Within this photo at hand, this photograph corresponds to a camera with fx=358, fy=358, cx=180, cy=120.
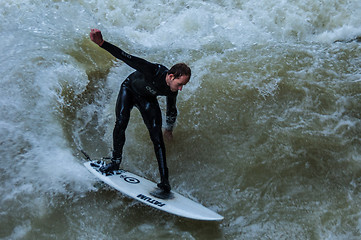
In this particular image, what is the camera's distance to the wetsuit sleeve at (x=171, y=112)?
3803 millimetres

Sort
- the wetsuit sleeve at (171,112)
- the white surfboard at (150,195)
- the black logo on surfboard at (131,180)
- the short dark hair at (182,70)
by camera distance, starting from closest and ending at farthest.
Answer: the short dark hair at (182,70) < the white surfboard at (150,195) < the black logo on surfboard at (131,180) < the wetsuit sleeve at (171,112)

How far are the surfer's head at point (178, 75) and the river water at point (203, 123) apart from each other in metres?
1.26

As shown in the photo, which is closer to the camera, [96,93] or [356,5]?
[96,93]

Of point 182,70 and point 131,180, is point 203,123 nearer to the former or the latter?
point 131,180

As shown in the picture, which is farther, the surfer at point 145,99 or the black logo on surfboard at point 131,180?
the black logo on surfboard at point 131,180

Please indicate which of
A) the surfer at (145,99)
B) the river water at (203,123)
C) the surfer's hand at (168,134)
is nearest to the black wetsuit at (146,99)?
the surfer at (145,99)

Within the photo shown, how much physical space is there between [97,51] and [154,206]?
315cm

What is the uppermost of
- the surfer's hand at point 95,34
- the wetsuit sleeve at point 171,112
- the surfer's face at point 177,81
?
the surfer's hand at point 95,34

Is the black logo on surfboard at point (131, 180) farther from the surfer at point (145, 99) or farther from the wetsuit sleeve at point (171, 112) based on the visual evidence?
the wetsuit sleeve at point (171, 112)

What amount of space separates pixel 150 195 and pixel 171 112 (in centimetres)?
Answer: 100

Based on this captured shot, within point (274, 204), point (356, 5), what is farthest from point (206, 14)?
point (274, 204)

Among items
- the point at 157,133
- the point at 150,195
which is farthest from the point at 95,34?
the point at 150,195

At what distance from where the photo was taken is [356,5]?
647 cm

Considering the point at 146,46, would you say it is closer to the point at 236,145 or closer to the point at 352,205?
the point at 236,145
